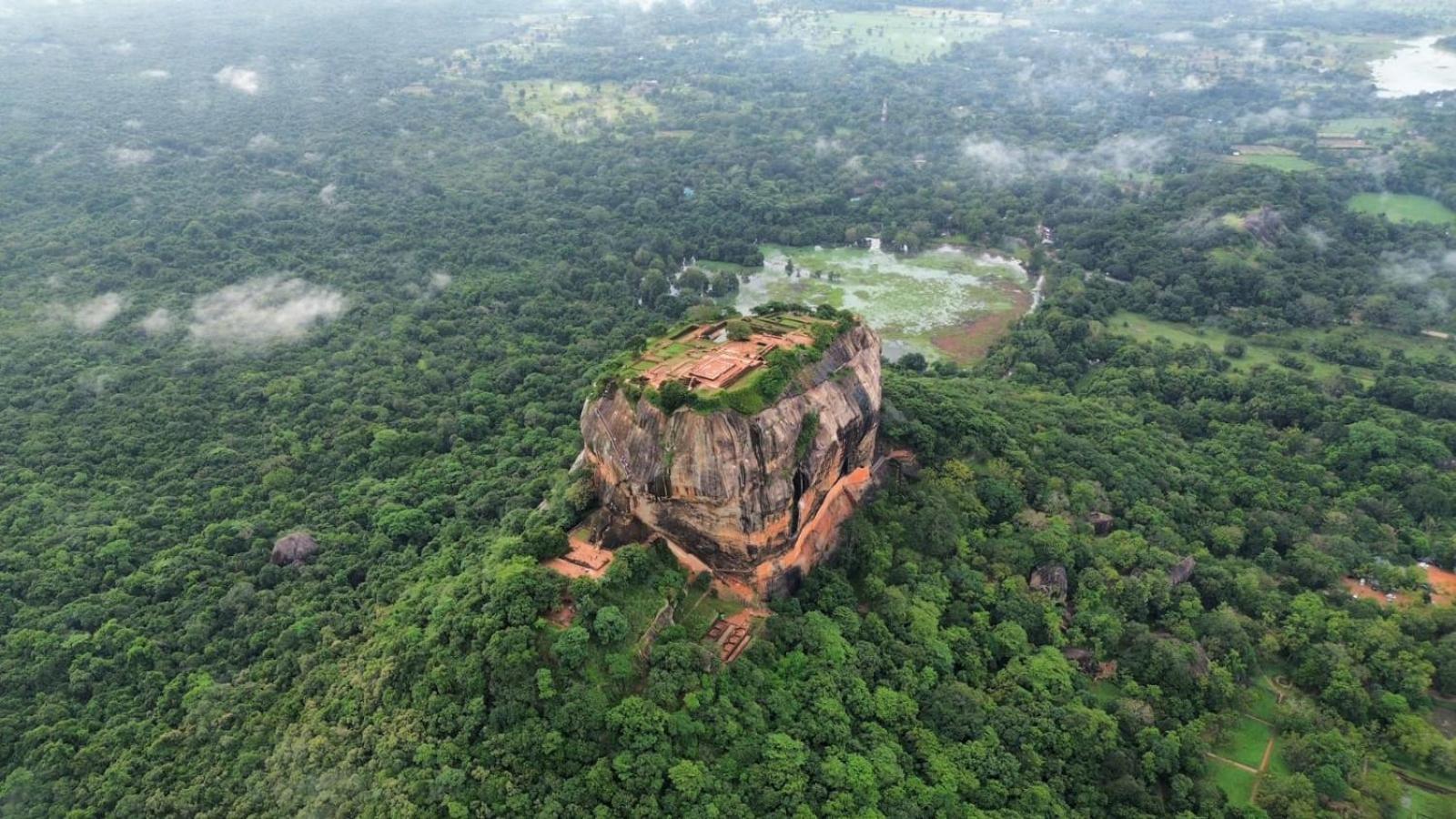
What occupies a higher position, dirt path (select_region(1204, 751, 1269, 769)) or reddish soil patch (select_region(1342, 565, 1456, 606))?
reddish soil patch (select_region(1342, 565, 1456, 606))

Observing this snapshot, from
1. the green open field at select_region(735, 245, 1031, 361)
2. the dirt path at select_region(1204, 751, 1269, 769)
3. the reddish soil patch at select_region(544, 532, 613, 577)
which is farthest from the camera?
the green open field at select_region(735, 245, 1031, 361)

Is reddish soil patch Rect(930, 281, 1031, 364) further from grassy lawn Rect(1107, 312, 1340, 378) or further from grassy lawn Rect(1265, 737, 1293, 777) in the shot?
grassy lawn Rect(1265, 737, 1293, 777)

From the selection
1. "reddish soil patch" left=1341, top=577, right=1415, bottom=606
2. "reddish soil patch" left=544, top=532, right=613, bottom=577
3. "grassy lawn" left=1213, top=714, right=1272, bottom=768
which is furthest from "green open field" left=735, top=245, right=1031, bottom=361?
"reddish soil patch" left=544, top=532, right=613, bottom=577

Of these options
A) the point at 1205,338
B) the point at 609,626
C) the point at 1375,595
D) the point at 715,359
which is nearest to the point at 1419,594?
the point at 1375,595

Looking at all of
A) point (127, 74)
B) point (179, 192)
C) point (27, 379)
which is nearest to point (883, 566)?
point (27, 379)

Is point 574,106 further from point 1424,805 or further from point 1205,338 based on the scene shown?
point 1424,805

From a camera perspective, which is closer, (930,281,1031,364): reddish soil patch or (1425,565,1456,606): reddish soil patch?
(1425,565,1456,606): reddish soil patch

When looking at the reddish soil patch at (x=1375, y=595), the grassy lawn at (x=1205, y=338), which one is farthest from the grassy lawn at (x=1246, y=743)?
the grassy lawn at (x=1205, y=338)

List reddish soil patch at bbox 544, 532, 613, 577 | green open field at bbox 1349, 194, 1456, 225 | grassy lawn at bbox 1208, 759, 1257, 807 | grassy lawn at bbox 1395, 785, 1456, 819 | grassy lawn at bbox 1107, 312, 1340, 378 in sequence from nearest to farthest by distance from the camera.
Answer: grassy lawn at bbox 1395, 785, 1456, 819 < grassy lawn at bbox 1208, 759, 1257, 807 < reddish soil patch at bbox 544, 532, 613, 577 < grassy lawn at bbox 1107, 312, 1340, 378 < green open field at bbox 1349, 194, 1456, 225
